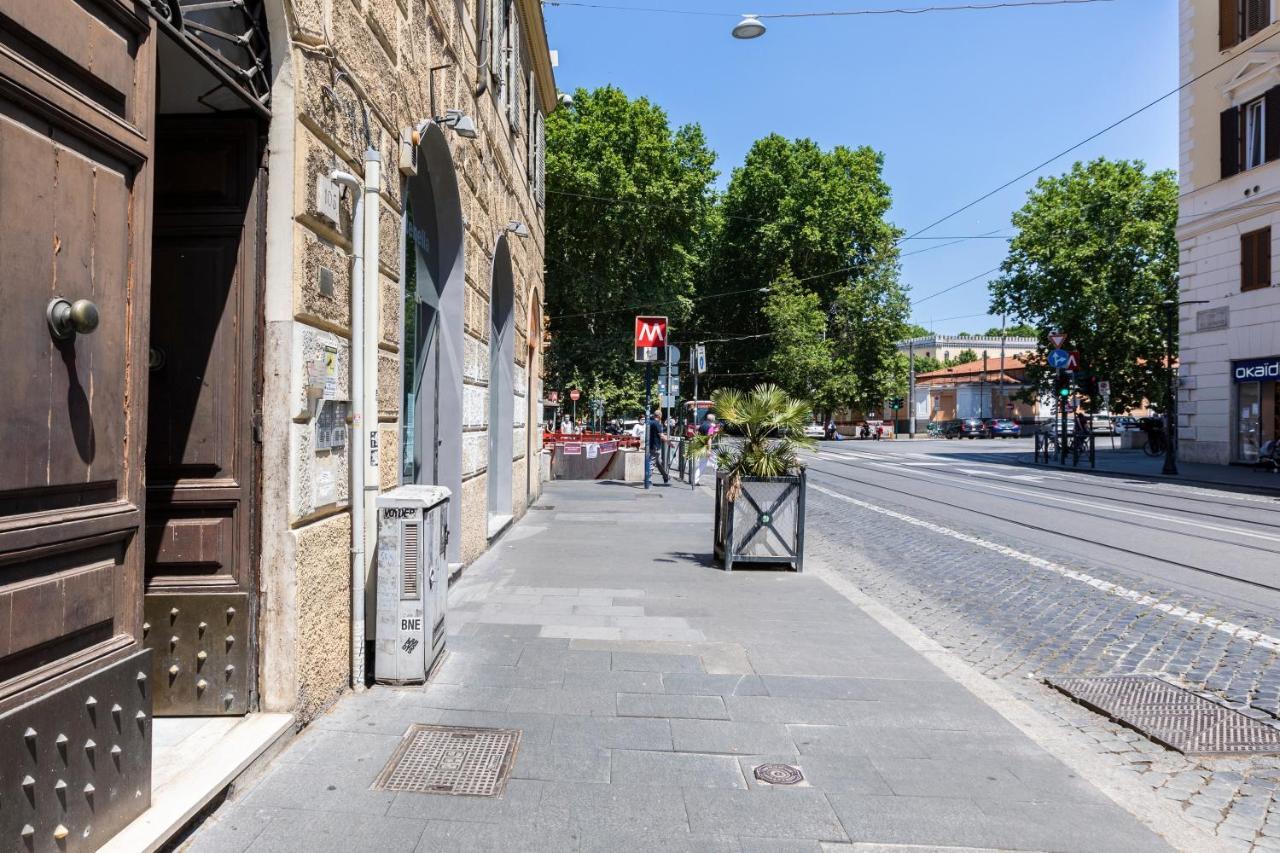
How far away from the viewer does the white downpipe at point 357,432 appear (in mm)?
4777

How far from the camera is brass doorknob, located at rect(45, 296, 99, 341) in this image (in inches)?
101

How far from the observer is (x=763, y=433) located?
884 centimetres

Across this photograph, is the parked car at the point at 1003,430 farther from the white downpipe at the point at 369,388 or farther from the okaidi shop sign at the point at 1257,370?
the white downpipe at the point at 369,388

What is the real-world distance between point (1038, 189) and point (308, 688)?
4378 centimetres

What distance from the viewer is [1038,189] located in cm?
4109

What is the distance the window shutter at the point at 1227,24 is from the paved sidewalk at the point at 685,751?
2575cm

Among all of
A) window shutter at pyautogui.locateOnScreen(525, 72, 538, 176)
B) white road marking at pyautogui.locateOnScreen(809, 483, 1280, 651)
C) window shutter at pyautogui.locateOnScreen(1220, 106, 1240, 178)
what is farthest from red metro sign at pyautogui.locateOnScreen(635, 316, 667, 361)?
window shutter at pyautogui.locateOnScreen(1220, 106, 1240, 178)

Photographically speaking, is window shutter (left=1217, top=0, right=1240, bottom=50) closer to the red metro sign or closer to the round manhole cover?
the red metro sign

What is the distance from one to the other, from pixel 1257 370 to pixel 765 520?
2146 centimetres

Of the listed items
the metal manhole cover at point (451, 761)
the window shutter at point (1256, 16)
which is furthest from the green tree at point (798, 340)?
the metal manhole cover at point (451, 761)

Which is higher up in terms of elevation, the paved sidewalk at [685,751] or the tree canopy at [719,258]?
the tree canopy at [719,258]

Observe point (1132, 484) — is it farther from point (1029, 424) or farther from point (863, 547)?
point (1029, 424)

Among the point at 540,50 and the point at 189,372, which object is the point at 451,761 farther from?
the point at 540,50

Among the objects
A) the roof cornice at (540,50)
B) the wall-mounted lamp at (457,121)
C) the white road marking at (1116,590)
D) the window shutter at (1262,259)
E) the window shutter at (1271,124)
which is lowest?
the white road marking at (1116,590)
